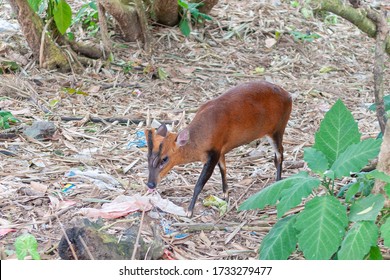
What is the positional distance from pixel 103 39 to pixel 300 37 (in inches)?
108

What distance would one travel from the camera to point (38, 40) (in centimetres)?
774

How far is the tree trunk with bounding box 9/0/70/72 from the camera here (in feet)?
25.0

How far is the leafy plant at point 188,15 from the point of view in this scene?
29.7ft

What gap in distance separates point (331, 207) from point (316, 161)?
0.38m

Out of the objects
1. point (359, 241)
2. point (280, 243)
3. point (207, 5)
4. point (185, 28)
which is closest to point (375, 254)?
point (359, 241)

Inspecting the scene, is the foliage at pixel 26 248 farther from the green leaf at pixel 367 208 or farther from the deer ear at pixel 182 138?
the green leaf at pixel 367 208

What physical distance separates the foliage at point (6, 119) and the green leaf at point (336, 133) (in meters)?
3.26

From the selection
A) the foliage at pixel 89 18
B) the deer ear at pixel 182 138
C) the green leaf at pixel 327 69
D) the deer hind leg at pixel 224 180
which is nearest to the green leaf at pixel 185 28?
the foliage at pixel 89 18

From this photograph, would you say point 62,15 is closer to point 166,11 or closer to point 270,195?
point 166,11

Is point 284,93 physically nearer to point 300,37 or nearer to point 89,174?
point 89,174

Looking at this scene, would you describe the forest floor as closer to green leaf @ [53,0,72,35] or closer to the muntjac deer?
the muntjac deer

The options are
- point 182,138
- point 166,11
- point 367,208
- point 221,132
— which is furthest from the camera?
point 166,11

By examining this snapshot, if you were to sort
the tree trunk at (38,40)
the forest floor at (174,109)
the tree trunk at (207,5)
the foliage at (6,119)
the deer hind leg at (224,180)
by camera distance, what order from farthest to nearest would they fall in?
the tree trunk at (207,5) → the tree trunk at (38,40) → the foliage at (6,119) → the deer hind leg at (224,180) → the forest floor at (174,109)

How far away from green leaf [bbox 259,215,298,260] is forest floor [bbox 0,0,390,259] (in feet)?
1.69
